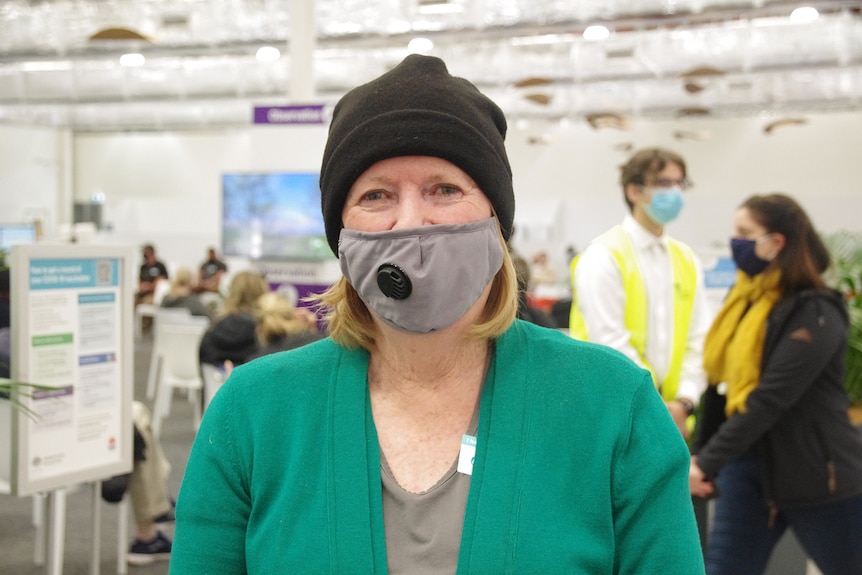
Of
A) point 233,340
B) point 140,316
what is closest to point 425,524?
point 233,340

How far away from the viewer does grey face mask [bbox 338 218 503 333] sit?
3.78ft

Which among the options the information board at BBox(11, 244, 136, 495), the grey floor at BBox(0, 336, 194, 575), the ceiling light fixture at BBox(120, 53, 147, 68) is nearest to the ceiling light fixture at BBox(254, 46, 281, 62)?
the ceiling light fixture at BBox(120, 53, 147, 68)

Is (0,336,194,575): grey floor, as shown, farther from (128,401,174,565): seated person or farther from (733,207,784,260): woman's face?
(733,207,784,260): woman's face

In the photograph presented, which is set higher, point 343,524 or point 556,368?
point 556,368

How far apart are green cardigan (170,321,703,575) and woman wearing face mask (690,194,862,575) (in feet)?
5.19

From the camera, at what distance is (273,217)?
7.01 meters

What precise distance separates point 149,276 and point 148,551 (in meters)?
10.6

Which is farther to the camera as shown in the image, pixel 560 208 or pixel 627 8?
pixel 560 208

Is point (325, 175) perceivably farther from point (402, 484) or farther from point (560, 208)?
point (560, 208)

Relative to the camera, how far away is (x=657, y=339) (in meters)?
2.98

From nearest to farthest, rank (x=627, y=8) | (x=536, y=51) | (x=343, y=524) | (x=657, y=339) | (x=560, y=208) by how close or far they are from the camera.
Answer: (x=343, y=524)
(x=657, y=339)
(x=627, y=8)
(x=536, y=51)
(x=560, y=208)

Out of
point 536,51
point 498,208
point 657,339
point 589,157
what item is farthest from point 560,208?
point 498,208

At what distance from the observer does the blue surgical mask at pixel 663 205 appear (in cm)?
306

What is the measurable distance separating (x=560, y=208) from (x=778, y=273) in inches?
541
